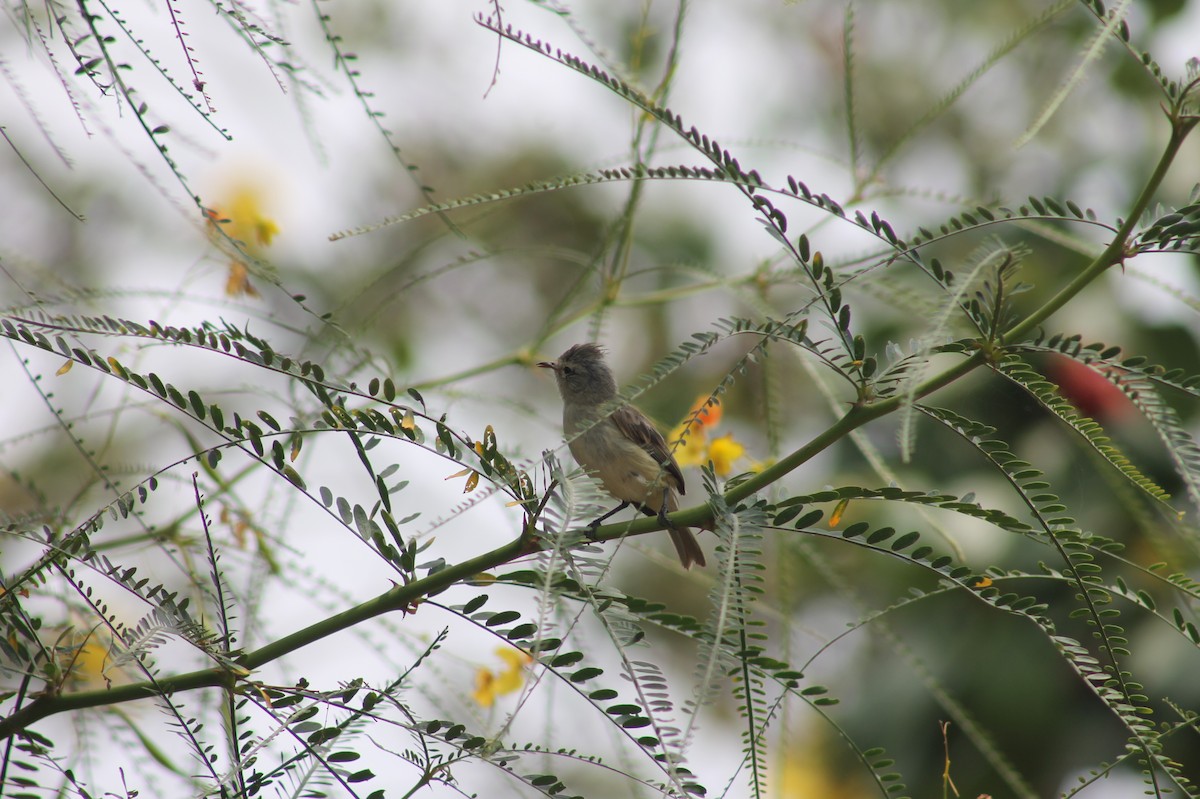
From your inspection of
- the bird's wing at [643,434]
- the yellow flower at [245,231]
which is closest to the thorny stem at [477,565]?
the yellow flower at [245,231]

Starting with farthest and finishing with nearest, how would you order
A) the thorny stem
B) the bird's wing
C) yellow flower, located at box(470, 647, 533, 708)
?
the bird's wing → yellow flower, located at box(470, 647, 533, 708) → the thorny stem

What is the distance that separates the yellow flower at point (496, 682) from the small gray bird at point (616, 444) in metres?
1.19

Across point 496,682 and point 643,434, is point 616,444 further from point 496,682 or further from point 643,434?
point 496,682

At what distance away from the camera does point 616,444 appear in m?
4.41

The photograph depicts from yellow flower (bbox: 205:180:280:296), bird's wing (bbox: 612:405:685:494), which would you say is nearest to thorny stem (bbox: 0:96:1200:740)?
yellow flower (bbox: 205:180:280:296)

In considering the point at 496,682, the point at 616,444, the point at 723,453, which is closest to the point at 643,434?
the point at 616,444

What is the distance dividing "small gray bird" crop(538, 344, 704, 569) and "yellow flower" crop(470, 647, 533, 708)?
1195 mm

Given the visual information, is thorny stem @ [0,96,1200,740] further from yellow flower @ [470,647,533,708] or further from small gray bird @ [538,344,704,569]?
small gray bird @ [538,344,704,569]

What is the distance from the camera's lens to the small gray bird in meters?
4.33

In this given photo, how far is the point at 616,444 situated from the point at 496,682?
1.62 m

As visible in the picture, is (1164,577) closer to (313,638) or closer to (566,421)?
(313,638)

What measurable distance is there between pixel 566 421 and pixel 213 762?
11.3ft

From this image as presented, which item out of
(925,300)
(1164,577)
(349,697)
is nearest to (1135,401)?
(1164,577)

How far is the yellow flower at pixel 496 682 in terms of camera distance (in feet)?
9.65
